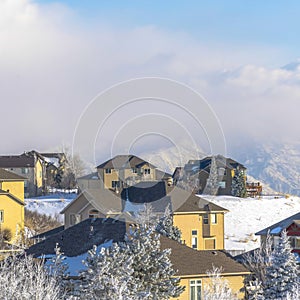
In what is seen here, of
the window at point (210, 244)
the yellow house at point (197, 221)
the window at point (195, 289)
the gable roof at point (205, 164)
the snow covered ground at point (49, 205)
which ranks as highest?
the gable roof at point (205, 164)

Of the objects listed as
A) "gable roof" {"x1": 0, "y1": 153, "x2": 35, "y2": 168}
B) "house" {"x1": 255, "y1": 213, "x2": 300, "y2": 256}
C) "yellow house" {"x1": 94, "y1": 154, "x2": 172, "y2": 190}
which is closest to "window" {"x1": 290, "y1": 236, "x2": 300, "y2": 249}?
"house" {"x1": 255, "y1": 213, "x2": 300, "y2": 256}

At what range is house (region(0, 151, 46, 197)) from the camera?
103044 mm

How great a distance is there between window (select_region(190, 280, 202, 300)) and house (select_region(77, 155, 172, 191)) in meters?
47.4

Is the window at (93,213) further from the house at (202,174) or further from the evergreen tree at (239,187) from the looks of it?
the evergreen tree at (239,187)

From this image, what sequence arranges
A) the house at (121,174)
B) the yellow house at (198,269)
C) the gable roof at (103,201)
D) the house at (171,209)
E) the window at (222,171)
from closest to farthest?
1. the yellow house at (198,269)
2. the gable roof at (103,201)
3. the house at (171,209)
4. the house at (121,174)
5. the window at (222,171)

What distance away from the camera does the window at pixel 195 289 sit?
34594 millimetres

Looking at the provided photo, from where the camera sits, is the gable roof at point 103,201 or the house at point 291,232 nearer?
the house at point 291,232

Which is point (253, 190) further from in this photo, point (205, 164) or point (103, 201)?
point (103, 201)

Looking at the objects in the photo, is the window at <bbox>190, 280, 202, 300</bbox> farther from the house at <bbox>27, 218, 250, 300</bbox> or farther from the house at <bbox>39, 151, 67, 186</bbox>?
the house at <bbox>39, 151, 67, 186</bbox>

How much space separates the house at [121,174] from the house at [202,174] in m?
4.69

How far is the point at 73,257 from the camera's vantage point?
35938 millimetres

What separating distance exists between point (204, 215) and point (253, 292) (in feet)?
89.6

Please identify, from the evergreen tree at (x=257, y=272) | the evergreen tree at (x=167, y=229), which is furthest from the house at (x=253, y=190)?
the evergreen tree at (x=257, y=272)

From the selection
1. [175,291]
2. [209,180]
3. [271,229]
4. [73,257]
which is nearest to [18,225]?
[271,229]
